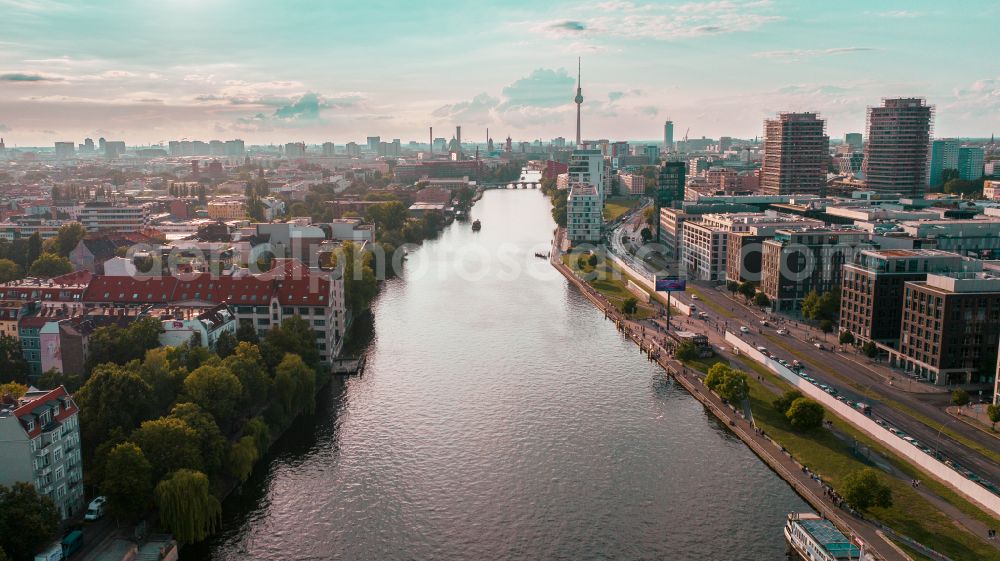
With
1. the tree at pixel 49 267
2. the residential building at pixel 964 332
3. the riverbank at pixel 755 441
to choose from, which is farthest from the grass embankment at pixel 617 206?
the residential building at pixel 964 332

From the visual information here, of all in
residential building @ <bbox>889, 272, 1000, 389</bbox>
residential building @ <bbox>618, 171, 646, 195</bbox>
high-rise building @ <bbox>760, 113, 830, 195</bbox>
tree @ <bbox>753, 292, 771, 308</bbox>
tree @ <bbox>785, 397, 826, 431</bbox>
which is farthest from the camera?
residential building @ <bbox>618, 171, 646, 195</bbox>

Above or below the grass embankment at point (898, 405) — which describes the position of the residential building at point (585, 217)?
above

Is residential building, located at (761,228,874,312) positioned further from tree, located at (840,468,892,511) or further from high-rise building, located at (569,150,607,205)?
high-rise building, located at (569,150,607,205)

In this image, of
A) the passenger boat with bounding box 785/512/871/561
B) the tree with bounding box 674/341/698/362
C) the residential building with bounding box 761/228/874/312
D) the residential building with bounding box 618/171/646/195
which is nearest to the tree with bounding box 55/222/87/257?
the tree with bounding box 674/341/698/362

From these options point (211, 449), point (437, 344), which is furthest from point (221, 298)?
point (211, 449)

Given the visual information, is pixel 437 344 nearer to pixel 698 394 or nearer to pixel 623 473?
pixel 698 394

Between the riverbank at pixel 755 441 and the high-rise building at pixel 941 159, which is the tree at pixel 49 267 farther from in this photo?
the high-rise building at pixel 941 159
